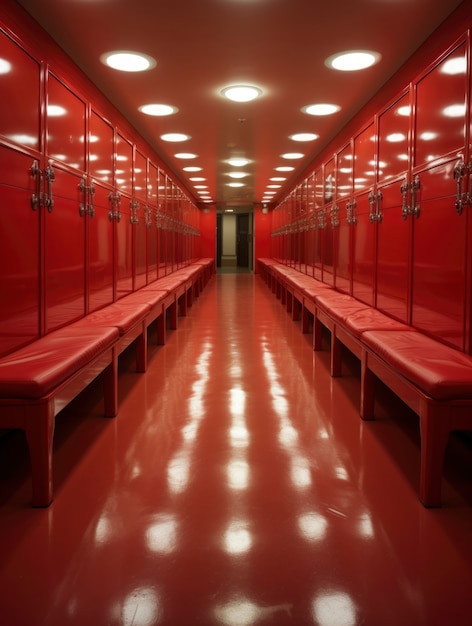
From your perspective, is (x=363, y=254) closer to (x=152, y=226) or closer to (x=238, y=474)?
(x=238, y=474)

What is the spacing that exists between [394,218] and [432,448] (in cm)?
260

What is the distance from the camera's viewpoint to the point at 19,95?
10.6 feet

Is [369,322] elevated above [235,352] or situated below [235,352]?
above

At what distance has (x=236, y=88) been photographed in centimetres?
543

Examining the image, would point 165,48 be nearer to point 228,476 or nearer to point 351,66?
point 351,66

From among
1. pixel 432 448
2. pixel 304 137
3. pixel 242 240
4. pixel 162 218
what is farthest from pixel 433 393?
pixel 242 240

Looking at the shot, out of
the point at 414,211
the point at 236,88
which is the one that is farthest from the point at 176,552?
the point at 236,88

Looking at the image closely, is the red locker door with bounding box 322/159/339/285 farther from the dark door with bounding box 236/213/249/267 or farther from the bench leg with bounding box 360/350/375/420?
the dark door with bounding box 236/213/249/267

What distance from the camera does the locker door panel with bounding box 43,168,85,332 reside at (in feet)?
12.4

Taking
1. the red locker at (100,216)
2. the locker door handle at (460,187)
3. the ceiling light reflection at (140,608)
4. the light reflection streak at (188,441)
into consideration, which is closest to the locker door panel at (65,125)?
the red locker at (100,216)

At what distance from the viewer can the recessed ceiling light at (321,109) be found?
610 centimetres

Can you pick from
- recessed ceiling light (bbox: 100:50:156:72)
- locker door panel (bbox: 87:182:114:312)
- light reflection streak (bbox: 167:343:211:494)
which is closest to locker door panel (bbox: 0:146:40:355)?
light reflection streak (bbox: 167:343:211:494)

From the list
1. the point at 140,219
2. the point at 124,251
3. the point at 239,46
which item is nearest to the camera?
the point at 239,46

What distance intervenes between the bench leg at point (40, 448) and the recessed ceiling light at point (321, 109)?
4.75 m
